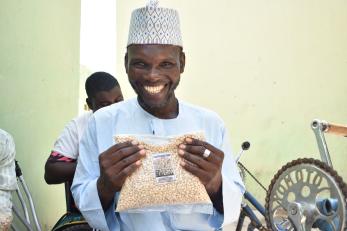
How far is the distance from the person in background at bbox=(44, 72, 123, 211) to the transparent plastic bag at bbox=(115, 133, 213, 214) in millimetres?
1120

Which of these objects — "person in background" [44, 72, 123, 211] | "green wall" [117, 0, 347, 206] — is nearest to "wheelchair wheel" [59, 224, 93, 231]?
"person in background" [44, 72, 123, 211]

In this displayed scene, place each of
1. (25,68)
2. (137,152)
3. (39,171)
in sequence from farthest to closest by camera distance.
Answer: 1. (39,171)
2. (25,68)
3. (137,152)

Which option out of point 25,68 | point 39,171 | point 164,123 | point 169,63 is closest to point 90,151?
point 164,123

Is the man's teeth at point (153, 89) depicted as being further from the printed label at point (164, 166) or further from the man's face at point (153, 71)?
the printed label at point (164, 166)

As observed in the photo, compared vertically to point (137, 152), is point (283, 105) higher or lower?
lower

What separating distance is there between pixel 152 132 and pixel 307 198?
126 cm

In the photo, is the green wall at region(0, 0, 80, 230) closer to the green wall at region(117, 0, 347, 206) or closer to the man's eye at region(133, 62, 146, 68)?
the man's eye at region(133, 62, 146, 68)

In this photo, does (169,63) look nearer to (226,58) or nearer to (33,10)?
(33,10)

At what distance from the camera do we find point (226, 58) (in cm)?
628

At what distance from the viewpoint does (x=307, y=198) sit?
2.60m

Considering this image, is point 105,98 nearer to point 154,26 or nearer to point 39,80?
point 39,80

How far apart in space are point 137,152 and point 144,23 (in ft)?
1.52

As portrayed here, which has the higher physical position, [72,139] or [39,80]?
[39,80]

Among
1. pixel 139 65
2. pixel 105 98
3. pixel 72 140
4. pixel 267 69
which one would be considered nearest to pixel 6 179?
pixel 72 140
